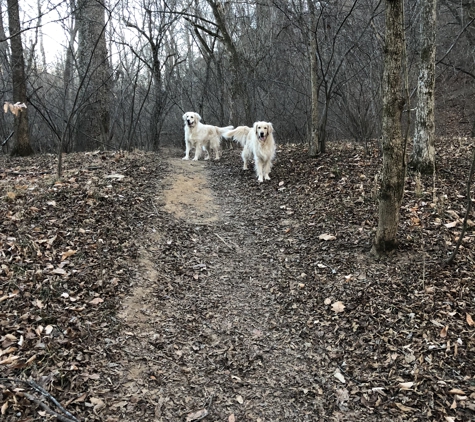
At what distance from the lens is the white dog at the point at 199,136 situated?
9.41 metres

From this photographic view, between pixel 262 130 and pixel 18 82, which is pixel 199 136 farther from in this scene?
pixel 18 82

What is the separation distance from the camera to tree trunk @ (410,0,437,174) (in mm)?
5246

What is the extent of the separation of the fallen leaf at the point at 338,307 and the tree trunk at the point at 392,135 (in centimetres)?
78

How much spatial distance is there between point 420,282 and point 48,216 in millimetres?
4134

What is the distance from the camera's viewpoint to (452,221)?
14.3 ft

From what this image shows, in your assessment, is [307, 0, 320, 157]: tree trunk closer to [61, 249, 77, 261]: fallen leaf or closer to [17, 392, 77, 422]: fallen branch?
[61, 249, 77, 261]: fallen leaf

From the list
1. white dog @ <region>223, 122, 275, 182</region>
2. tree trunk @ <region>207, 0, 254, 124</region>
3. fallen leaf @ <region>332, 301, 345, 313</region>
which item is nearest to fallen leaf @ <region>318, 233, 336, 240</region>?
fallen leaf @ <region>332, 301, 345, 313</region>

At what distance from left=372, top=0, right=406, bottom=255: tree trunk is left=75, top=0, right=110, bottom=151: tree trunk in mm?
7411

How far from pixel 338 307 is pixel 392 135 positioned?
5.59 ft

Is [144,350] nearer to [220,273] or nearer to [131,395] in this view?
[131,395]

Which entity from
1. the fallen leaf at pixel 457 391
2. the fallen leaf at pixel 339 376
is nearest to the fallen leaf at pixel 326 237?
the fallen leaf at pixel 339 376

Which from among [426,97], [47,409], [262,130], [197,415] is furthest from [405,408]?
[262,130]

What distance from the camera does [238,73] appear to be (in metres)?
11.6

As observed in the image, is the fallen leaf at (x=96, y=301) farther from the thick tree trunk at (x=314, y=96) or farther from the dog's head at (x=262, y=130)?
the thick tree trunk at (x=314, y=96)
